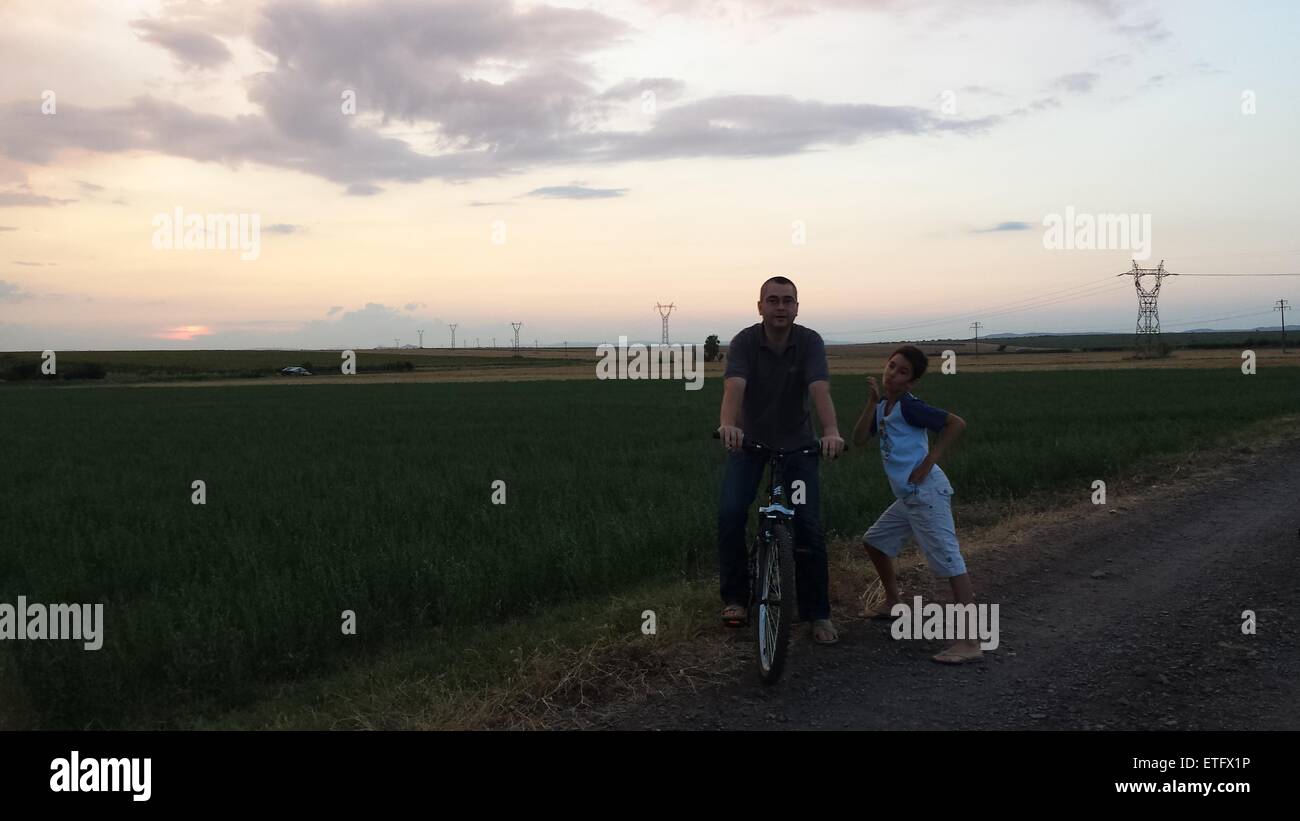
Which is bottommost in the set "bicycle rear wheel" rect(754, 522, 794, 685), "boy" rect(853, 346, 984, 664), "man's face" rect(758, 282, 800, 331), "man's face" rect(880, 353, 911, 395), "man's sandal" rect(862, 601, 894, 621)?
"man's sandal" rect(862, 601, 894, 621)

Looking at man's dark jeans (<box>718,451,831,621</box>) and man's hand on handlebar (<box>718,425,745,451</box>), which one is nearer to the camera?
man's hand on handlebar (<box>718,425,745,451</box>)

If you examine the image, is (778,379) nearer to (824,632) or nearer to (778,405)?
(778,405)

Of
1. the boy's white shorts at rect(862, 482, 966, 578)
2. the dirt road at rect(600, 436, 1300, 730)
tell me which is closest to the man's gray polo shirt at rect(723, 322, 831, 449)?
the boy's white shorts at rect(862, 482, 966, 578)

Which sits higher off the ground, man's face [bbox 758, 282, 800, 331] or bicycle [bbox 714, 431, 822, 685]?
man's face [bbox 758, 282, 800, 331]

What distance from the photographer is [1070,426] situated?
64.6 feet

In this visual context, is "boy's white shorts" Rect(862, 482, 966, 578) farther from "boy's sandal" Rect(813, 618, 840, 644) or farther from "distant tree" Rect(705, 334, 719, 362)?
"distant tree" Rect(705, 334, 719, 362)

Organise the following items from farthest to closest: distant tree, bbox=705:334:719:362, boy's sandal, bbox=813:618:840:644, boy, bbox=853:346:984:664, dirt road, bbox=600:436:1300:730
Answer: distant tree, bbox=705:334:719:362 → boy's sandal, bbox=813:618:840:644 → boy, bbox=853:346:984:664 → dirt road, bbox=600:436:1300:730

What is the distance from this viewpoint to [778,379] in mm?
5539

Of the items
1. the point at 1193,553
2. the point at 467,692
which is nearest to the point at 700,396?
the point at 1193,553

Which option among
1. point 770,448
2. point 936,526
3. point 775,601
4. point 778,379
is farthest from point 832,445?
point 936,526

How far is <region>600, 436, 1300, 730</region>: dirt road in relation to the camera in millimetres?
4457

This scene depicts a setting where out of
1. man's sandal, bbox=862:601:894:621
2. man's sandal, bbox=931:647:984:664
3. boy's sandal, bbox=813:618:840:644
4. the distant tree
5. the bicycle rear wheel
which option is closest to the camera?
the bicycle rear wheel

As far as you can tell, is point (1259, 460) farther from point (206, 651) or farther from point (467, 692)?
point (206, 651)
